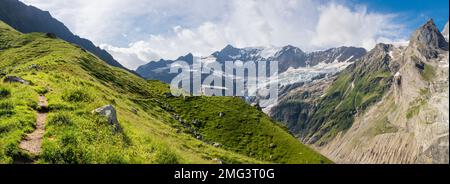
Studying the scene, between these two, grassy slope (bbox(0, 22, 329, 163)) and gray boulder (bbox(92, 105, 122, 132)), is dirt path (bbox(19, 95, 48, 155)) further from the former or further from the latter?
gray boulder (bbox(92, 105, 122, 132))

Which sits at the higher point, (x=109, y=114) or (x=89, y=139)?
(x=109, y=114)

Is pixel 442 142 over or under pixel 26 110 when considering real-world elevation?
under

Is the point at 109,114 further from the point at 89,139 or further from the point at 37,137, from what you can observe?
the point at 37,137

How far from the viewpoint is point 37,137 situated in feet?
102

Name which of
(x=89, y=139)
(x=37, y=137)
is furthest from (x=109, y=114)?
(x=37, y=137)

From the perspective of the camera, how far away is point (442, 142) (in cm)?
2377

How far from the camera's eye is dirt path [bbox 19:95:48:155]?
92.9ft

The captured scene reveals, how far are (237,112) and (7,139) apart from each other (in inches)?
2570

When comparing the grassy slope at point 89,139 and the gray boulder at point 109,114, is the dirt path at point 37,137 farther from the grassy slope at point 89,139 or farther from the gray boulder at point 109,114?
the gray boulder at point 109,114

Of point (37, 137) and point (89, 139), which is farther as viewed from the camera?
point (37, 137)

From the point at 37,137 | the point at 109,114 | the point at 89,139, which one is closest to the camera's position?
the point at 89,139
